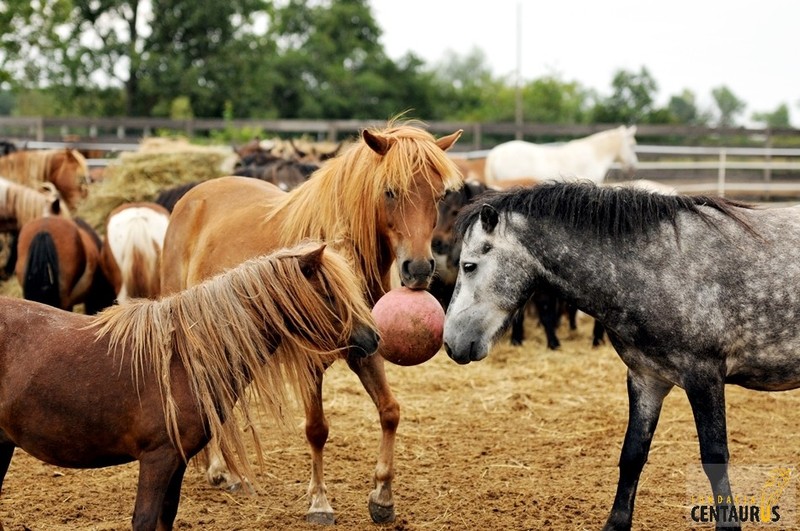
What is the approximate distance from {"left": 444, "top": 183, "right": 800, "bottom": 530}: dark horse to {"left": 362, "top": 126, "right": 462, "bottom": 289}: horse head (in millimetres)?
309

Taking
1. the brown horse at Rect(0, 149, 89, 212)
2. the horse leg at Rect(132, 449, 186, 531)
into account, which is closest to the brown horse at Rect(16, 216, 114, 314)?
the brown horse at Rect(0, 149, 89, 212)

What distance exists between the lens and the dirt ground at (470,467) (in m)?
4.40

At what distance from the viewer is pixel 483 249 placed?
3875mm

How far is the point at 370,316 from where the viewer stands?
3660mm

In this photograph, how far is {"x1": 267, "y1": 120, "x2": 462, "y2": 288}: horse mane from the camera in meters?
4.33

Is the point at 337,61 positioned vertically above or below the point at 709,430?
above

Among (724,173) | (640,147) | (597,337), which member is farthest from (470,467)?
(724,173)

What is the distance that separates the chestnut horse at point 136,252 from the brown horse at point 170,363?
431cm

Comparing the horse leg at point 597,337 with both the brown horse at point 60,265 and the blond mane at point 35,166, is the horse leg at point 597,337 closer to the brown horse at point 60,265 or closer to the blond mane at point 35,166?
the brown horse at point 60,265

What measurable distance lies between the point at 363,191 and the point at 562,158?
392 inches

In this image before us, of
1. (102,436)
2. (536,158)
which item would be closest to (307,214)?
(102,436)

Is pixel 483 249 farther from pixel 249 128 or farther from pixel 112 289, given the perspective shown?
pixel 249 128

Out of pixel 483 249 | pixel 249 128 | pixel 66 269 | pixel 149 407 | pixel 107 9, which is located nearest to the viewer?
pixel 149 407

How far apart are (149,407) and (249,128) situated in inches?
624
